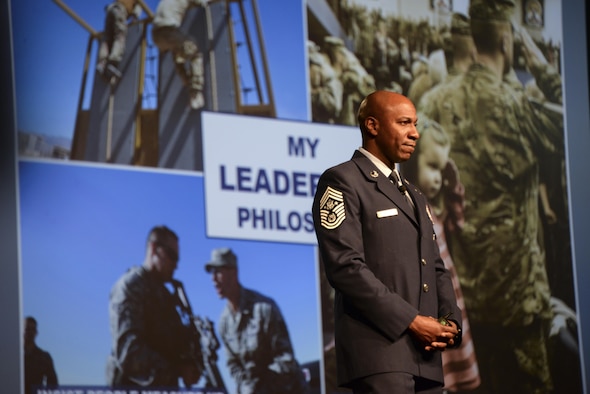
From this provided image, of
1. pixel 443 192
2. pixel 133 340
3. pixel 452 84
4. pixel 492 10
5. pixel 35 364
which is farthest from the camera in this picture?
pixel 492 10

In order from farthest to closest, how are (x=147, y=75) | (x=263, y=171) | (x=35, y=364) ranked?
(x=263, y=171) < (x=147, y=75) < (x=35, y=364)

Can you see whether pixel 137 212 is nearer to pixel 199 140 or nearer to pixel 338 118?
pixel 199 140

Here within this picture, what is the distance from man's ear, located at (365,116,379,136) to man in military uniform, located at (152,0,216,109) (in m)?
1.61

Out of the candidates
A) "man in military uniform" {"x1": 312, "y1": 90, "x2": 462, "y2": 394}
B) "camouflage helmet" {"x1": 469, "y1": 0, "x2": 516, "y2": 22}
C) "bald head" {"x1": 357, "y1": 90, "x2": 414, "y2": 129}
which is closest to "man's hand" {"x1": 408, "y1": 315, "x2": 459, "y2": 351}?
"man in military uniform" {"x1": 312, "y1": 90, "x2": 462, "y2": 394}

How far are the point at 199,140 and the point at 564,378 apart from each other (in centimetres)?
213

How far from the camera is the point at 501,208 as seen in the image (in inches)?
196

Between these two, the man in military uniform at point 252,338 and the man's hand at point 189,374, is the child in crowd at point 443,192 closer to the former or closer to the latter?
the man in military uniform at point 252,338

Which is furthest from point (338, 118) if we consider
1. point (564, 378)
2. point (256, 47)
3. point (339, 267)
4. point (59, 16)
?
point (339, 267)

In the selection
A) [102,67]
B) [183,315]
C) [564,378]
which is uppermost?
[102,67]

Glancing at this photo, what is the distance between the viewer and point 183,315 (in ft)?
13.3

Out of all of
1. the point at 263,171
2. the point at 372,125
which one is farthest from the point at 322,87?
the point at 372,125

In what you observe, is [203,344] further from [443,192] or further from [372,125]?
[372,125]

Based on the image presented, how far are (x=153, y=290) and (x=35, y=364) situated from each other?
53 centimetres

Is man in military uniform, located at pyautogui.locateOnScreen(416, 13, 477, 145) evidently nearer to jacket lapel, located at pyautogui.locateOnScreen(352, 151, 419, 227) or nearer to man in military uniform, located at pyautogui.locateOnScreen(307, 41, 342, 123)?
man in military uniform, located at pyautogui.locateOnScreen(307, 41, 342, 123)
